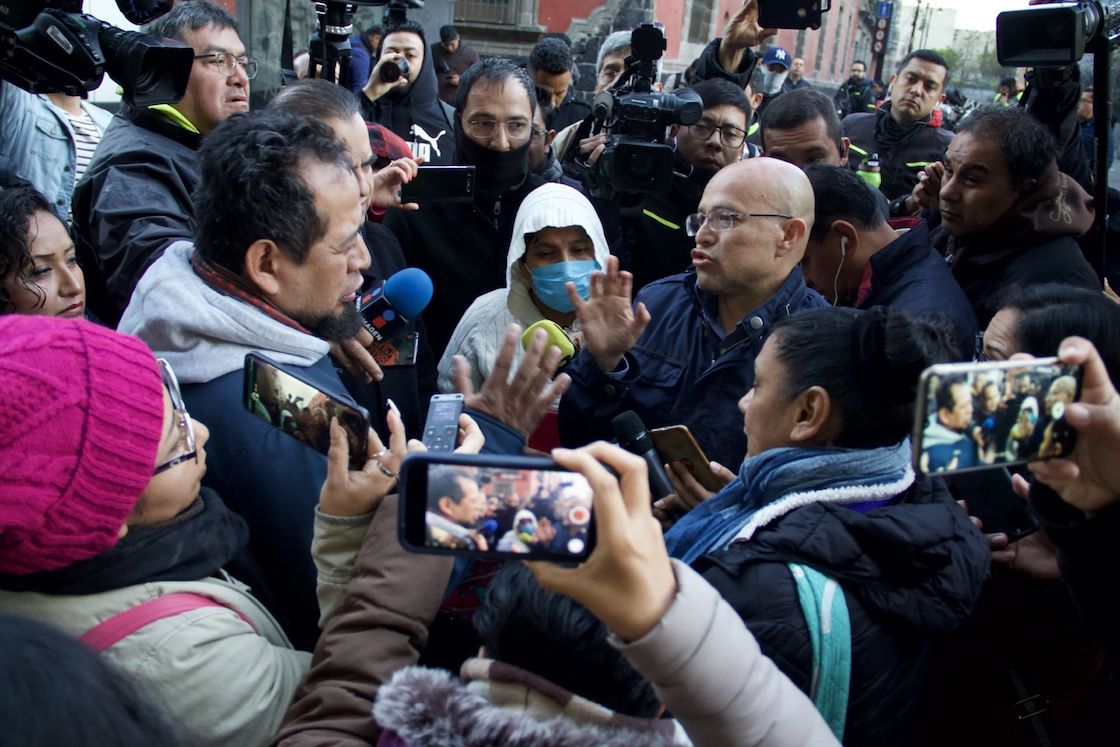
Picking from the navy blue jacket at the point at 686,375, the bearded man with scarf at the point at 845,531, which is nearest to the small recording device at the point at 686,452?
the bearded man with scarf at the point at 845,531

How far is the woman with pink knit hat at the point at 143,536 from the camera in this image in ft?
4.09

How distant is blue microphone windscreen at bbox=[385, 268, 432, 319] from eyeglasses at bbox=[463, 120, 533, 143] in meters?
1.18

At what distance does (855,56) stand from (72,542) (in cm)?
4142

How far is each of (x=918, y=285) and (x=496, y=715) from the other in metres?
2.31

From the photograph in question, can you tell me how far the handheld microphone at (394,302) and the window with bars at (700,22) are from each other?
19.8 m

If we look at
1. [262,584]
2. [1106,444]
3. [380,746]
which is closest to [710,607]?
[380,746]

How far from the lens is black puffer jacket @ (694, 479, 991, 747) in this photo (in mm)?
1424

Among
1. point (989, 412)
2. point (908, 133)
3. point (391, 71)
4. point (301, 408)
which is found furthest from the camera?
point (908, 133)

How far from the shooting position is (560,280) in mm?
2893

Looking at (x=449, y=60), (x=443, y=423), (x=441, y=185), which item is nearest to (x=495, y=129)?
(x=441, y=185)

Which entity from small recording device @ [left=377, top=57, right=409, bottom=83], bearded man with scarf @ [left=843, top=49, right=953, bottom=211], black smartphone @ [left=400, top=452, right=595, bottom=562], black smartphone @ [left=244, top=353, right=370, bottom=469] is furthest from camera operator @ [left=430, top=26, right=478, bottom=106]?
black smartphone @ [left=400, top=452, right=595, bottom=562]

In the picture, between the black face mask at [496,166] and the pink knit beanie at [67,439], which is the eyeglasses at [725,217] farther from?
the pink knit beanie at [67,439]

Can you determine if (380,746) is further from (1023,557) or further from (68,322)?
(1023,557)

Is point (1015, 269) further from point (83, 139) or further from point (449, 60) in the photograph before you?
point (449, 60)
